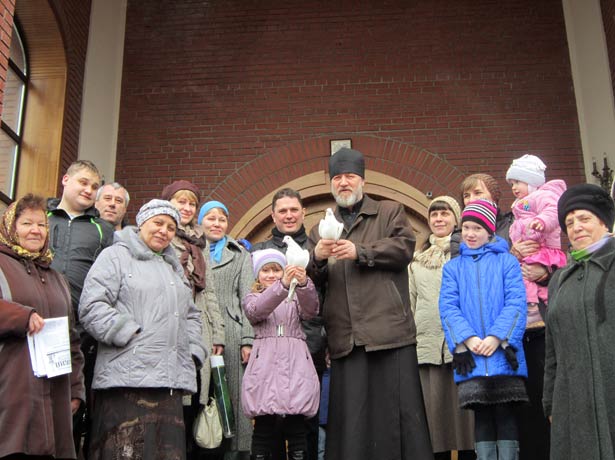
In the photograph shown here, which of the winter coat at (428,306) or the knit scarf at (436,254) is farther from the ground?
the knit scarf at (436,254)

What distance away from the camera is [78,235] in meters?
4.86

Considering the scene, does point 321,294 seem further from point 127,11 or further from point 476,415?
point 127,11

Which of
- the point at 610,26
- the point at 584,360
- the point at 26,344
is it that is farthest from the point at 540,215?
the point at 610,26

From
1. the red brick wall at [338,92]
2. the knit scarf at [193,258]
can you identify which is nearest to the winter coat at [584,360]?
the knit scarf at [193,258]

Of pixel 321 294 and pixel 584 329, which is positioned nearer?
pixel 584 329

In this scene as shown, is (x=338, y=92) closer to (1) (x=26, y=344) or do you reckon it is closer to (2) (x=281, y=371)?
(2) (x=281, y=371)

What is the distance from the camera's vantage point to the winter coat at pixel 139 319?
163 inches

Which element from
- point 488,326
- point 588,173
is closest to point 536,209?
point 488,326

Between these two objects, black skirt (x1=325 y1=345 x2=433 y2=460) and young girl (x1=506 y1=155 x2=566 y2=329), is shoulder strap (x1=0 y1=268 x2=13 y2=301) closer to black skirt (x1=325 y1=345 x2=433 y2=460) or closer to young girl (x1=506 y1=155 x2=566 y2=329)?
black skirt (x1=325 y1=345 x2=433 y2=460)

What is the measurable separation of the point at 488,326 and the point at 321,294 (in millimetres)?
1020

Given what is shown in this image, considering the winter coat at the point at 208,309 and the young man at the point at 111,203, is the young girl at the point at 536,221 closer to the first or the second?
the winter coat at the point at 208,309

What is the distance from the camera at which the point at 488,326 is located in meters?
4.45

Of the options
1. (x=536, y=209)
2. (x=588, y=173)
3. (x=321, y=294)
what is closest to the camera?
(x=321, y=294)

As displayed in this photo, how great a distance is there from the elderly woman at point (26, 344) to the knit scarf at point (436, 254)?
2.58 meters
